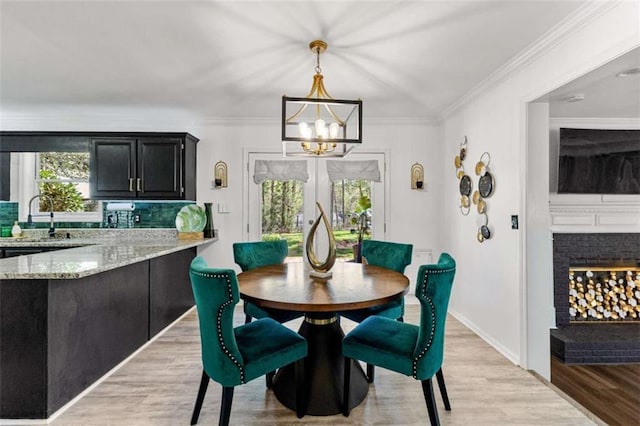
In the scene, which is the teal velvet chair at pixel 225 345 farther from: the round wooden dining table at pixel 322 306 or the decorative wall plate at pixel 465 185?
the decorative wall plate at pixel 465 185

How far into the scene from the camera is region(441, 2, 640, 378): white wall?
6.29ft

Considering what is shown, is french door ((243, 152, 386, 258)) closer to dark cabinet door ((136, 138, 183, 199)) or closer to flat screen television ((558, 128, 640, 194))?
dark cabinet door ((136, 138, 183, 199))

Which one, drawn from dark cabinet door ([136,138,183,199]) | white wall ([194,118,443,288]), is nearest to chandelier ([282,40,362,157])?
white wall ([194,118,443,288])

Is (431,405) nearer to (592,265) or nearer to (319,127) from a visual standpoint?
(319,127)

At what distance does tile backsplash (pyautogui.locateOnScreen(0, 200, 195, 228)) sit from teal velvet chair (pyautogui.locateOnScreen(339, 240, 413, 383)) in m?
2.65

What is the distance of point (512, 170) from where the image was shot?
8.95ft

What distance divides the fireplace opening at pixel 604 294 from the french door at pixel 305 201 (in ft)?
7.66

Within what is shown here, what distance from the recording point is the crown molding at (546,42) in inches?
73.7

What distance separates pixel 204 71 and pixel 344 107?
5.16 feet

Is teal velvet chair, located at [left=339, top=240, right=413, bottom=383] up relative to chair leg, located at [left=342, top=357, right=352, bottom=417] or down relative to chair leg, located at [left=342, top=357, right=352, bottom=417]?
up

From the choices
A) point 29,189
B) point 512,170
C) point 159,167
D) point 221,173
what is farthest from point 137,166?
point 512,170

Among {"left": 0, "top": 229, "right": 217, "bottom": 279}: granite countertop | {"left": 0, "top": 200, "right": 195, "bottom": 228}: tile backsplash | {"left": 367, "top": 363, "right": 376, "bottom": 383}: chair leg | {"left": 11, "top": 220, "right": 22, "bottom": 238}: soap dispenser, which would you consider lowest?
{"left": 367, "top": 363, "right": 376, "bottom": 383}: chair leg

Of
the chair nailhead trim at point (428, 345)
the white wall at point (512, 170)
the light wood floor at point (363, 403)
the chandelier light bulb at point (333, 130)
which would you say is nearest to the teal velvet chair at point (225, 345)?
the light wood floor at point (363, 403)

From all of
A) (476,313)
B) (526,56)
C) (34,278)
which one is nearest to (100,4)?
(34,278)
